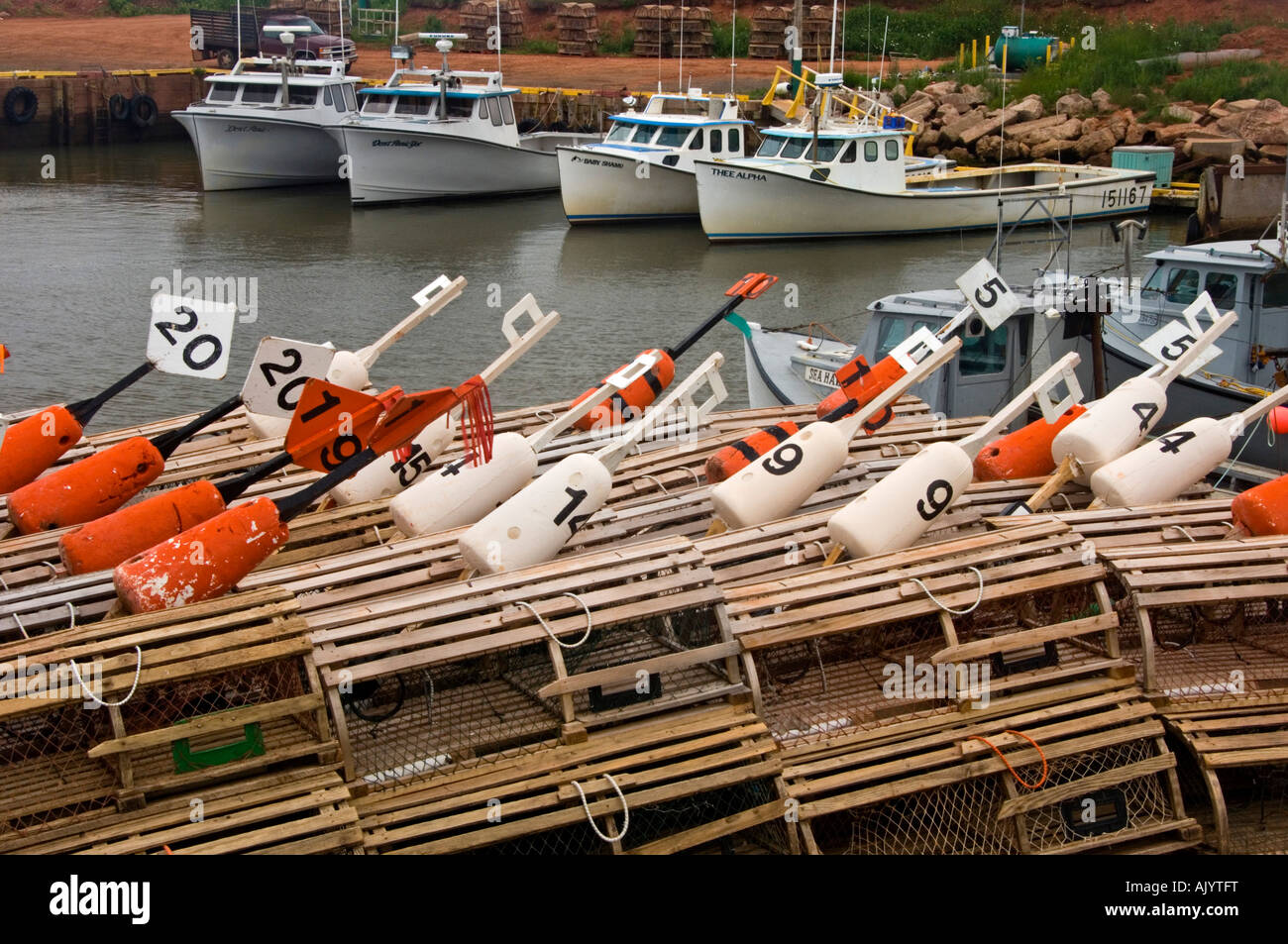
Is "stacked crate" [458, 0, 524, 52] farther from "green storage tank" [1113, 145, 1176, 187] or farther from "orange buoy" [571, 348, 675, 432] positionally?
"orange buoy" [571, 348, 675, 432]

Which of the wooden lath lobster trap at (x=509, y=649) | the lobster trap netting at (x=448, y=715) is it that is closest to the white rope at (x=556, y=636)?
the wooden lath lobster trap at (x=509, y=649)

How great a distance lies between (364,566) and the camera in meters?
8.05

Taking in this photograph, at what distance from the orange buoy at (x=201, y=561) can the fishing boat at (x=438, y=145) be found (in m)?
29.1

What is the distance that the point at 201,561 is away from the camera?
299 inches

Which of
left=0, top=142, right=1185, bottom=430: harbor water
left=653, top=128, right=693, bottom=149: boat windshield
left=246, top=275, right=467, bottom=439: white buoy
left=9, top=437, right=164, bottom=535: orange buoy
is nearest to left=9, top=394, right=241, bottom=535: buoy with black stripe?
left=9, top=437, right=164, bottom=535: orange buoy

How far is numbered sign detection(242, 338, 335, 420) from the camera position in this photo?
27.8 ft

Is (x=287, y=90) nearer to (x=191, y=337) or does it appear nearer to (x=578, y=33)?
(x=578, y=33)

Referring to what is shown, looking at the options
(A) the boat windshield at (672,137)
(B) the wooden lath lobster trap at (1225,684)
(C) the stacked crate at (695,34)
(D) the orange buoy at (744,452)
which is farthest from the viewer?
(C) the stacked crate at (695,34)

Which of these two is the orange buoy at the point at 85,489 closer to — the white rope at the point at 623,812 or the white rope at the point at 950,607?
the white rope at the point at 623,812

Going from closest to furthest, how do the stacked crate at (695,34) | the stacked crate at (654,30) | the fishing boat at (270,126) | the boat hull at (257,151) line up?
the boat hull at (257,151) < the fishing boat at (270,126) < the stacked crate at (654,30) < the stacked crate at (695,34)

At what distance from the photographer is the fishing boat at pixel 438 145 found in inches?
1409

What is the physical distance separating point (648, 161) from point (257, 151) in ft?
36.2
